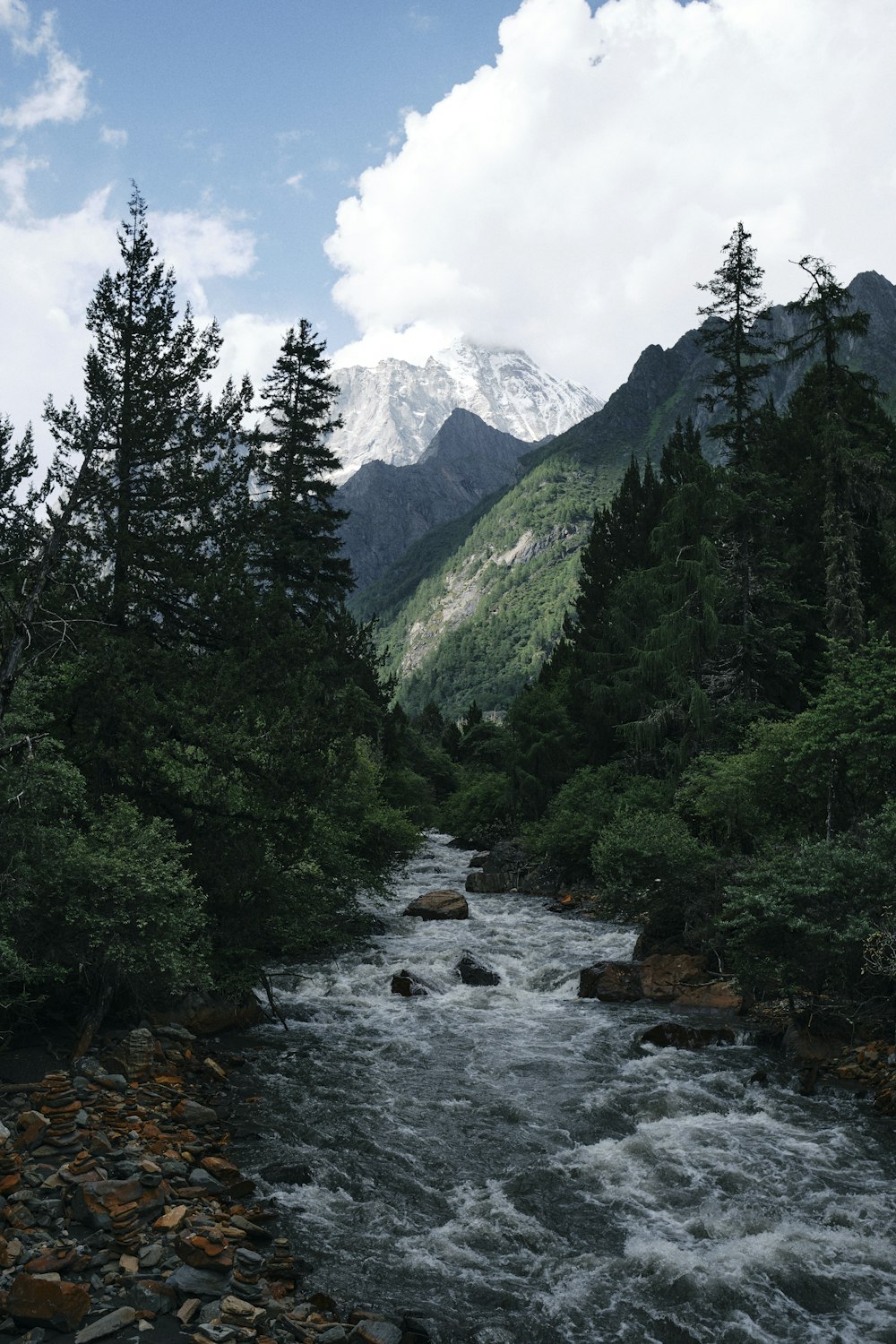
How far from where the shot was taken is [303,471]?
1050 inches

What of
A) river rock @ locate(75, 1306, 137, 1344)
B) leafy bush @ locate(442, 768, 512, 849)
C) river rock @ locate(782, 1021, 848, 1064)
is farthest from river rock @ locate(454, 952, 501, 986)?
leafy bush @ locate(442, 768, 512, 849)

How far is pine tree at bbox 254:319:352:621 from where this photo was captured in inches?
1013

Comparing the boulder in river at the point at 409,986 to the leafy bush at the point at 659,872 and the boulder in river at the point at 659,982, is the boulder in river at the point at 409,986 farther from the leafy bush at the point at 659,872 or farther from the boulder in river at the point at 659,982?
the leafy bush at the point at 659,872

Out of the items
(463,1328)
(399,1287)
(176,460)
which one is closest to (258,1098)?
(399,1287)

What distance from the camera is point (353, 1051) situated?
49.6 feet

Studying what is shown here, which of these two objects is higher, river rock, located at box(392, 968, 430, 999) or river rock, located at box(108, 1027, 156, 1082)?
river rock, located at box(108, 1027, 156, 1082)

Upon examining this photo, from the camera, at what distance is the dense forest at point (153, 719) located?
11.6 m

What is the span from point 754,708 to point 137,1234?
83.4 feet

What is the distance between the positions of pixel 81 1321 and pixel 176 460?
14.9m

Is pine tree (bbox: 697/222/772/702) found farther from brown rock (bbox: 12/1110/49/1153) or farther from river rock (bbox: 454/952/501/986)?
brown rock (bbox: 12/1110/49/1153)

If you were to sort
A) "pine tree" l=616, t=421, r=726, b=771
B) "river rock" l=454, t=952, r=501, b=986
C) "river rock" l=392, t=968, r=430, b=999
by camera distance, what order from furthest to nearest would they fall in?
"pine tree" l=616, t=421, r=726, b=771, "river rock" l=454, t=952, r=501, b=986, "river rock" l=392, t=968, r=430, b=999

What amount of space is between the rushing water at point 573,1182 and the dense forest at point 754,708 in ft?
9.76

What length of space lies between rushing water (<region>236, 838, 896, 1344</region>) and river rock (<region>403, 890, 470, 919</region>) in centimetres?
1040

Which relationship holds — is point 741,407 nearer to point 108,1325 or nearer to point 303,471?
point 303,471
